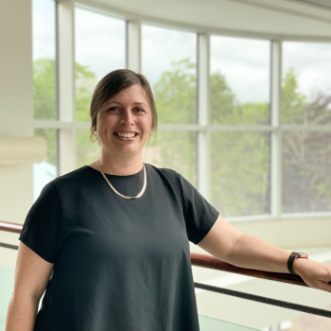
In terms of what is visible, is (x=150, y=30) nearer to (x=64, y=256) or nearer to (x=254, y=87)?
(x=254, y=87)

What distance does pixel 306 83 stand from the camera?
20.1ft

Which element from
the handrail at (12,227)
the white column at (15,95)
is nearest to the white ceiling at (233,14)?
the white column at (15,95)

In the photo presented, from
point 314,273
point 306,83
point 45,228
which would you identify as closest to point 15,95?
point 45,228

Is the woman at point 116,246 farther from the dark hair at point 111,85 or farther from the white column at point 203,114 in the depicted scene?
the white column at point 203,114

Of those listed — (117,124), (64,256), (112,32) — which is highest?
(112,32)

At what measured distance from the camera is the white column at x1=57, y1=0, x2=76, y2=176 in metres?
4.30

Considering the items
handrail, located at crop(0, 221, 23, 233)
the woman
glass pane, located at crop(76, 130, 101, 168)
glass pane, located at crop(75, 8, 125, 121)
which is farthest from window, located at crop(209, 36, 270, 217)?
the woman

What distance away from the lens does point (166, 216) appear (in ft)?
3.91

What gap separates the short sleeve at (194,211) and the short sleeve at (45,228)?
0.36 m

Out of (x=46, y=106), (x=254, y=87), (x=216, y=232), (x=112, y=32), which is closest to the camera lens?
(x=216, y=232)

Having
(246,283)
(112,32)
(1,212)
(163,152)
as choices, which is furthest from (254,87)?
(1,212)

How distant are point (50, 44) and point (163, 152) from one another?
1888mm

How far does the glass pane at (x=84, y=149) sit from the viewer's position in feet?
15.3

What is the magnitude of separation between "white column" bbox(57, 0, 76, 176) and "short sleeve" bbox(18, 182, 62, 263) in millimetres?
3416
